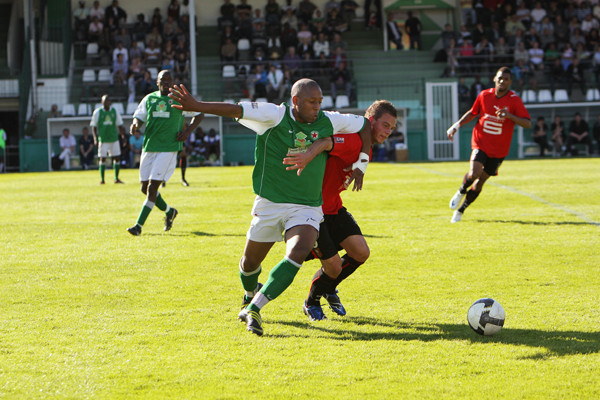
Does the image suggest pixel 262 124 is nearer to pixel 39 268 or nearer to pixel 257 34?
pixel 39 268

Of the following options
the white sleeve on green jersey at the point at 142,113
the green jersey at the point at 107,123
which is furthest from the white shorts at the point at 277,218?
the green jersey at the point at 107,123

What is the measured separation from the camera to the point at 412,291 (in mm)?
6895

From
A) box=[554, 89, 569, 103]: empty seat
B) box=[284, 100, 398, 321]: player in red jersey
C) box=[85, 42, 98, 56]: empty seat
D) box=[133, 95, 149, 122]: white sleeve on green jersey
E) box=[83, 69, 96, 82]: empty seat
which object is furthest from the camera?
box=[85, 42, 98, 56]: empty seat

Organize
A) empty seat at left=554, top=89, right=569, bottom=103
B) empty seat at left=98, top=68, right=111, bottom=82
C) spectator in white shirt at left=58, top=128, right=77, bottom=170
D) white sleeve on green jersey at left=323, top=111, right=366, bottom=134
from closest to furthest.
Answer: white sleeve on green jersey at left=323, top=111, right=366, bottom=134 < spectator in white shirt at left=58, top=128, right=77, bottom=170 < empty seat at left=554, top=89, right=569, bottom=103 < empty seat at left=98, top=68, right=111, bottom=82

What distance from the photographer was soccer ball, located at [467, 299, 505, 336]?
206 inches

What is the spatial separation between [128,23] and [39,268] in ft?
96.5

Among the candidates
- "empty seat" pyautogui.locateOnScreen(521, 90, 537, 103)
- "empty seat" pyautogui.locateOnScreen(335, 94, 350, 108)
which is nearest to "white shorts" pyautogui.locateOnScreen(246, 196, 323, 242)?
"empty seat" pyautogui.locateOnScreen(335, 94, 350, 108)

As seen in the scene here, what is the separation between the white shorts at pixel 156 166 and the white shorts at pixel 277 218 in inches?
223

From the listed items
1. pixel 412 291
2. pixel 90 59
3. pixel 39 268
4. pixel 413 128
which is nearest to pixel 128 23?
pixel 90 59

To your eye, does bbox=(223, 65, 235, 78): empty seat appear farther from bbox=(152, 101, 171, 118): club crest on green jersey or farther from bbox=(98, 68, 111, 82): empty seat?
bbox=(152, 101, 171, 118): club crest on green jersey

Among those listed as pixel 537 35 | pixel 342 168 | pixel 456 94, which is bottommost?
pixel 342 168

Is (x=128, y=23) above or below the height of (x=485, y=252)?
above

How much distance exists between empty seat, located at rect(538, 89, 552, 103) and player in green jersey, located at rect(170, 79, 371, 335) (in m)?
27.1

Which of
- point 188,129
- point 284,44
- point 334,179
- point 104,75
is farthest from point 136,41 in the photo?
point 334,179
